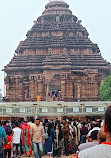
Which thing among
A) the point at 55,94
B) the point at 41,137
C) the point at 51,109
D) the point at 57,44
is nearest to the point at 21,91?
the point at 55,94

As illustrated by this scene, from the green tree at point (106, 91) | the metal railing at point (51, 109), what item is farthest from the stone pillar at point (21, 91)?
the metal railing at point (51, 109)

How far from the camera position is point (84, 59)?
67.2 metres

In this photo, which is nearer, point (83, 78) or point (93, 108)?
point (93, 108)

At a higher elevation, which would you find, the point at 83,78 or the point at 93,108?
the point at 83,78

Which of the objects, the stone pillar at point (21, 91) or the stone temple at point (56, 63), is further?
the stone pillar at point (21, 91)

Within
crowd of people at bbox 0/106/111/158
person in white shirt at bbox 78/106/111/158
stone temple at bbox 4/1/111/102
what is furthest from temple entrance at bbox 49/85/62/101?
person in white shirt at bbox 78/106/111/158

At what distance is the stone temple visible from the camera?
58219 mm

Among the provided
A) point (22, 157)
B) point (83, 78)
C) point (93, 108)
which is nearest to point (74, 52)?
point (83, 78)

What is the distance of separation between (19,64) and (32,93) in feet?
31.0

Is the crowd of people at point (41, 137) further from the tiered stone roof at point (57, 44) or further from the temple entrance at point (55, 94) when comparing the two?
the tiered stone roof at point (57, 44)

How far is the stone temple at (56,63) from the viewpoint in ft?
191

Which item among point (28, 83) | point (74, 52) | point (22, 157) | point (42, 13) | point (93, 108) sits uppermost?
point (42, 13)

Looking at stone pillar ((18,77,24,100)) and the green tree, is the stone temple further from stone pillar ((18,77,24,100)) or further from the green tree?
the green tree

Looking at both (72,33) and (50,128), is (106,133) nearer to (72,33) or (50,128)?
(50,128)
